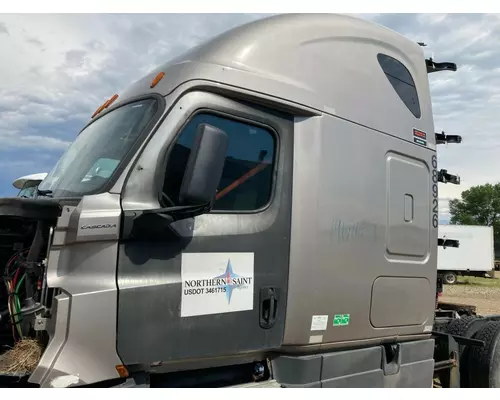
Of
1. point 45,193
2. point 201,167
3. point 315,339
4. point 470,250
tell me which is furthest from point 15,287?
point 470,250

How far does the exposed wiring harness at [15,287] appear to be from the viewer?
325 cm

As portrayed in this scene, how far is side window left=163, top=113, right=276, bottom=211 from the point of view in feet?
11.0

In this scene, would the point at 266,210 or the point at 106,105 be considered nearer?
the point at 266,210

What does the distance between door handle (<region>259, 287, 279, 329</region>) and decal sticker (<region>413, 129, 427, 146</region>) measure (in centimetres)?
208

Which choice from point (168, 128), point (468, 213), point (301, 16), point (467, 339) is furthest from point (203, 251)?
point (468, 213)

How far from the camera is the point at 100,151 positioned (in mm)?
3699

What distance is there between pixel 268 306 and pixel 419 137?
2272mm

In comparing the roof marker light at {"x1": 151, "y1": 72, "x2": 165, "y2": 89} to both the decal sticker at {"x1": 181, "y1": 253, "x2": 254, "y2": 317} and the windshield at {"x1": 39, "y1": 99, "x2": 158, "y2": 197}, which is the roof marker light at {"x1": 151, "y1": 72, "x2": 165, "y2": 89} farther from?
the decal sticker at {"x1": 181, "y1": 253, "x2": 254, "y2": 317}

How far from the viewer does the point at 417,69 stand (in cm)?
507

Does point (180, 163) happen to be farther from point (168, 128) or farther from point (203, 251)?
point (203, 251)

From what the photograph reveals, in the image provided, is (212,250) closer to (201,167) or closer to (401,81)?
(201,167)

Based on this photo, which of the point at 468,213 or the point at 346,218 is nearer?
the point at 346,218

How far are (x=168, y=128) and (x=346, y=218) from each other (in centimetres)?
155

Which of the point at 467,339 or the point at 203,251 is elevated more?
the point at 203,251
